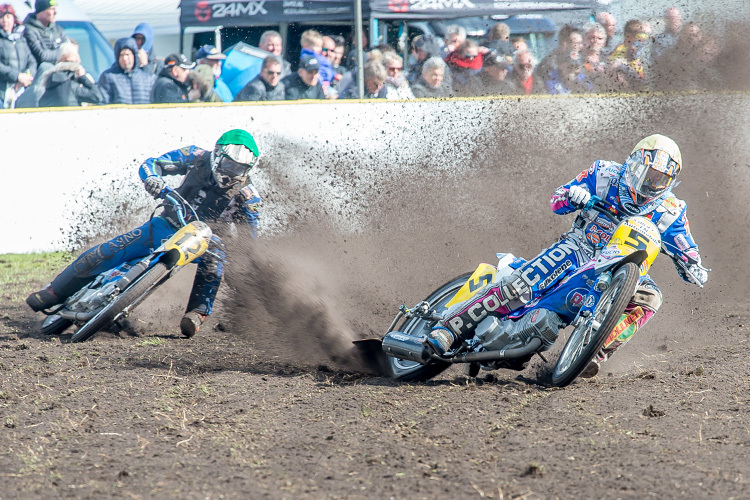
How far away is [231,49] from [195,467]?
780 cm

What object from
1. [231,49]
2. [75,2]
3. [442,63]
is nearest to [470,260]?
[442,63]

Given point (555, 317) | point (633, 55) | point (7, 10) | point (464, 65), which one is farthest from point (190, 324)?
point (633, 55)

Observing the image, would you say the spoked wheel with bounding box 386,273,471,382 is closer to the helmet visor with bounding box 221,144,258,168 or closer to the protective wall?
the helmet visor with bounding box 221,144,258,168

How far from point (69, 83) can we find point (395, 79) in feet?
14.0

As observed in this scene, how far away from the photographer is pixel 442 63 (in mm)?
10336

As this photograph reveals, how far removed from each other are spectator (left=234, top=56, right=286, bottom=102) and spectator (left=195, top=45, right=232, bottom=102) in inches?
6.5

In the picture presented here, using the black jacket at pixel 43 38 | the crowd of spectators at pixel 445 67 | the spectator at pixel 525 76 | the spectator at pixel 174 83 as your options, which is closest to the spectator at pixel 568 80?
the crowd of spectators at pixel 445 67

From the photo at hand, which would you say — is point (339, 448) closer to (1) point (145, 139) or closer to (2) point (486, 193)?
(2) point (486, 193)

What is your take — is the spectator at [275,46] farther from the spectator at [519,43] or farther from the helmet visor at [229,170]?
the helmet visor at [229,170]

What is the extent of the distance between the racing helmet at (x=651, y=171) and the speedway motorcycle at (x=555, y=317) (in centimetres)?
21

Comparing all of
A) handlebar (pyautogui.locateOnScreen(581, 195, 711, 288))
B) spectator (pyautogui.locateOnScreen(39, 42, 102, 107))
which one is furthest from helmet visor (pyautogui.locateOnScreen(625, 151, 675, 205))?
spectator (pyautogui.locateOnScreen(39, 42, 102, 107))

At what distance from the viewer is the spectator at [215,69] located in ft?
33.7

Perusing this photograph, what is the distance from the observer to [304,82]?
1035 centimetres

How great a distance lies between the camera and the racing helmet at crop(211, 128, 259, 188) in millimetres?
7020
